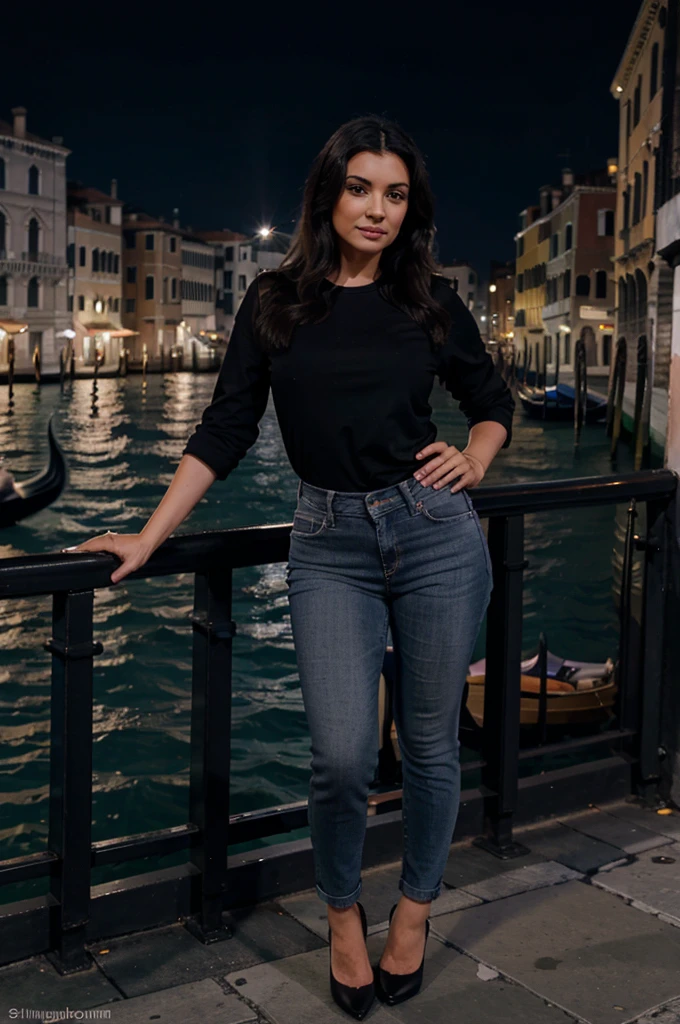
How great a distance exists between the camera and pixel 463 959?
1990 mm

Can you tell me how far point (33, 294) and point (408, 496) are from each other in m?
49.4

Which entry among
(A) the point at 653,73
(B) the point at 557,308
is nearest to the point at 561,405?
(A) the point at 653,73

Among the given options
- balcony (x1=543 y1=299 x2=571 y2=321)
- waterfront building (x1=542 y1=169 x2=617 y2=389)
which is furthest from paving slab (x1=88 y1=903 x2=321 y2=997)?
balcony (x1=543 y1=299 x2=571 y2=321)

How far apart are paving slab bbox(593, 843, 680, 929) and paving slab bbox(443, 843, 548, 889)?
0.16m

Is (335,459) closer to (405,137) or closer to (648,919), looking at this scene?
(405,137)

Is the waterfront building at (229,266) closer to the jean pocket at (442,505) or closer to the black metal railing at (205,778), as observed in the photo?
the black metal railing at (205,778)

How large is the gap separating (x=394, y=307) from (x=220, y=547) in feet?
1.60

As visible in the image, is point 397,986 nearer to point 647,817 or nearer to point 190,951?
point 190,951

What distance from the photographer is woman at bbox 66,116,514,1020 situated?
173cm

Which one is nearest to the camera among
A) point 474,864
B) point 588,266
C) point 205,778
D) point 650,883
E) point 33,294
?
point 205,778

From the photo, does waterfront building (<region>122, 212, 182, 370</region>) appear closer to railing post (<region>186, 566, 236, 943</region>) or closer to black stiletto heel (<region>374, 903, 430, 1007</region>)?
railing post (<region>186, 566, 236, 943</region>)

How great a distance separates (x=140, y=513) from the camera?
79.9 ft

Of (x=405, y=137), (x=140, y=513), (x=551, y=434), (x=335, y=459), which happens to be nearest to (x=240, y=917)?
(x=335, y=459)

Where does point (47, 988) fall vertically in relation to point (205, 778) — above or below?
below
